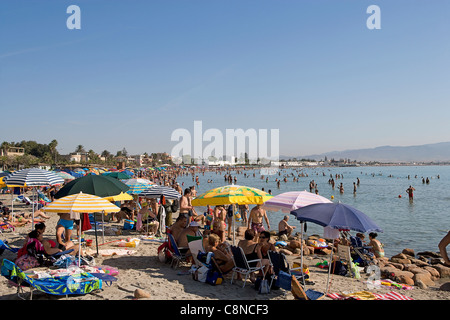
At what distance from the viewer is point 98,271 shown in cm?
575

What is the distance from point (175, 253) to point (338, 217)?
3733 mm

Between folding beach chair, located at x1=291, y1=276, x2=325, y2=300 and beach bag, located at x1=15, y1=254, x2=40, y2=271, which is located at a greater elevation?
beach bag, located at x1=15, y1=254, x2=40, y2=271

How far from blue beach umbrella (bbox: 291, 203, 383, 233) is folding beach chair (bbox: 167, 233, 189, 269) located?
2.89 meters

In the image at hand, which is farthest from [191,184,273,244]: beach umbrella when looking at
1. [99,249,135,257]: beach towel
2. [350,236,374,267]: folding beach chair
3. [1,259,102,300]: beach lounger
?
[350,236,374,267]: folding beach chair

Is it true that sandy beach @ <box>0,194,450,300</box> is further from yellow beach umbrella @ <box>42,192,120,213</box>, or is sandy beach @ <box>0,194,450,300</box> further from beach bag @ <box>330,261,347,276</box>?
yellow beach umbrella @ <box>42,192,120,213</box>

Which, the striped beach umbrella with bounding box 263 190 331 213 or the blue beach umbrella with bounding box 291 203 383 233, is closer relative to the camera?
the blue beach umbrella with bounding box 291 203 383 233

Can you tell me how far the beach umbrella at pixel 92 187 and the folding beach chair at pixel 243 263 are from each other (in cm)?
364

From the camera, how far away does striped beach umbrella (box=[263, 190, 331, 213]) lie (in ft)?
23.2

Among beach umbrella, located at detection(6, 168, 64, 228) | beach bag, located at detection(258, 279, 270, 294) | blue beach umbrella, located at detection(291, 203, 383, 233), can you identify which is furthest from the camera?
beach umbrella, located at detection(6, 168, 64, 228)

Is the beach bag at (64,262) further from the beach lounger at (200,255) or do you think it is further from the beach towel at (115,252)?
the beach lounger at (200,255)

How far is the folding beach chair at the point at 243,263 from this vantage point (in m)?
5.83

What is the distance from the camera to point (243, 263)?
19.7 feet
